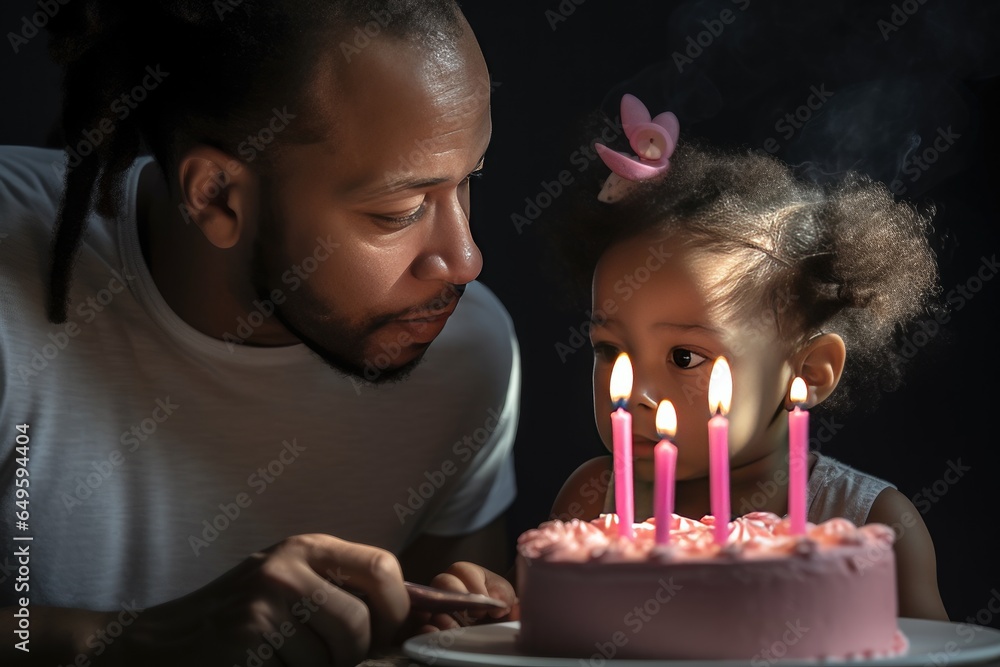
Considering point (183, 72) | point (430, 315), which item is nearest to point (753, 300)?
point (430, 315)

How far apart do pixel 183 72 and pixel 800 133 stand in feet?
2.75

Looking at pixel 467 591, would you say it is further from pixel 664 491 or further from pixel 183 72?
pixel 183 72

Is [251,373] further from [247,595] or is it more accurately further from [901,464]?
[901,464]

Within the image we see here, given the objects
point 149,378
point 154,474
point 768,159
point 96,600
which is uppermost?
point 768,159

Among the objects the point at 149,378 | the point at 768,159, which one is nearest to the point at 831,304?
the point at 768,159

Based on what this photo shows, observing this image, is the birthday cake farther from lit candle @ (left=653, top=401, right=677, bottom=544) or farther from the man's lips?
the man's lips

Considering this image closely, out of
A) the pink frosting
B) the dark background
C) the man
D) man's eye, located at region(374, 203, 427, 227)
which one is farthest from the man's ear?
the pink frosting

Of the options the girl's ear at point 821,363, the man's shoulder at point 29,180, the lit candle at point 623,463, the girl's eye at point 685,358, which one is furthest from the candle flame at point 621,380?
the man's shoulder at point 29,180

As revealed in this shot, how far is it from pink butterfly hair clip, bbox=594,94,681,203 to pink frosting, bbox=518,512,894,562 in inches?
20.3

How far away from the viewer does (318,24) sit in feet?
4.72

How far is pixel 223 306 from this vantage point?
5.28ft

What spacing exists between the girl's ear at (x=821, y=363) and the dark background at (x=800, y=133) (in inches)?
7.7

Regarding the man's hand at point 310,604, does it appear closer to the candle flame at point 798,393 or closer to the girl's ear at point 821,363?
the candle flame at point 798,393

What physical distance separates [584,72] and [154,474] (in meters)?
0.87
